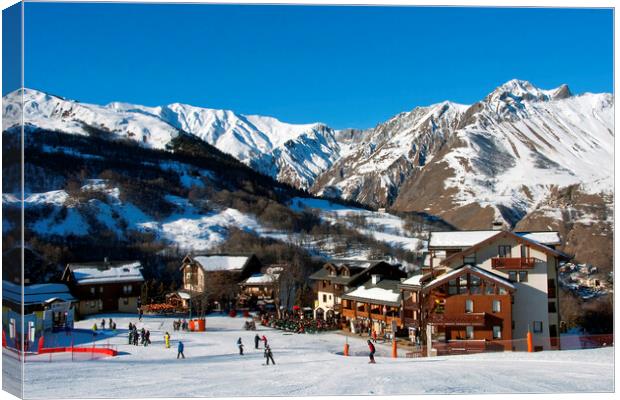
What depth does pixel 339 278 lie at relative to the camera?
118 ft

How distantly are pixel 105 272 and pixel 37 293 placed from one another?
30.4 ft

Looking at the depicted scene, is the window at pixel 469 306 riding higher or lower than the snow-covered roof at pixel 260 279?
lower

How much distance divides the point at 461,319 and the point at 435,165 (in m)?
172

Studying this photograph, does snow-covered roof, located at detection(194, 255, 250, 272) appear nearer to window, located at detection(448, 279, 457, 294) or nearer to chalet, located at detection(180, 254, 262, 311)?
chalet, located at detection(180, 254, 262, 311)

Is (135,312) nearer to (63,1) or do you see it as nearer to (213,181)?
(63,1)

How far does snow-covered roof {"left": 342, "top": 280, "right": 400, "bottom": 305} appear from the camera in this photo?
2944 cm

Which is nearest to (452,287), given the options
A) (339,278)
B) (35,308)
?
(339,278)

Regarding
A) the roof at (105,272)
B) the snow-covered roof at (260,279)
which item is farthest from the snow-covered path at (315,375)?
the snow-covered roof at (260,279)

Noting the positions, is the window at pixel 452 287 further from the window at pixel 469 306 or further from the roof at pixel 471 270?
the window at pixel 469 306

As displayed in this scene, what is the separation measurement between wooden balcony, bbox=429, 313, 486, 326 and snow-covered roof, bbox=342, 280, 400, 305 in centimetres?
439

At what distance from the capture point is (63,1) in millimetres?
17125

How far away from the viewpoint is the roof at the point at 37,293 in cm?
1675

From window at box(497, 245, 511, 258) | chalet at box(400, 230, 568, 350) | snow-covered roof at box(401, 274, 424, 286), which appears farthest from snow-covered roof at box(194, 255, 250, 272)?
window at box(497, 245, 511, 258)

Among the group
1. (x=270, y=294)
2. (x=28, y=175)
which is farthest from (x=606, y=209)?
(x=28, y=175)
